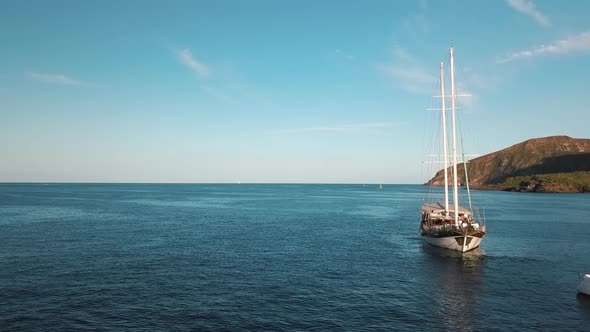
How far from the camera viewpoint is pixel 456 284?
142ft

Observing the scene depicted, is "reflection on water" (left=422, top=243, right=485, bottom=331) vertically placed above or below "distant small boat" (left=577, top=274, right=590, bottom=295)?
below

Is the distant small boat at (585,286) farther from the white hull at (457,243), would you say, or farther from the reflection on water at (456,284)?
the white hull at (457,243)

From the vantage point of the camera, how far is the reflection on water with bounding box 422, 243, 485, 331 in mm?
32500

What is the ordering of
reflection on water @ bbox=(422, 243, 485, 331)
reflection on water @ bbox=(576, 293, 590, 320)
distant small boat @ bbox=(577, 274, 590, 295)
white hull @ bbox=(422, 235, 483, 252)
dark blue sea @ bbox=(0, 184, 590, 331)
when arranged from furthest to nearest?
white hull @ bbox=(422, 235, 483, 252), distant small boat @ bbox=(577, 274, 590, 295), reflection on water @ bbox=(576, 293, 590, 320), reflection on water @ bbox=(422, 243, 485, 331), dark blue sea @ bbox=(0, 184, 590, 331)

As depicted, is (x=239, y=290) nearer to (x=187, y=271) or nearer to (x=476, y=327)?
(x=187, y=271)

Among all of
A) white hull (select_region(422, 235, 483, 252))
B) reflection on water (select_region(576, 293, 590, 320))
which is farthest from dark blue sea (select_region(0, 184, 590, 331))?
white hull (select_region(422, 235, 483, 252))

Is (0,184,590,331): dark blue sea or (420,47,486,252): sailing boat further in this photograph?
(420,47,486,252): sailing boat

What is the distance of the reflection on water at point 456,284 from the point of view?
107 ft

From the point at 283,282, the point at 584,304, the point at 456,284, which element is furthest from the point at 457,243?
the point at 283,282

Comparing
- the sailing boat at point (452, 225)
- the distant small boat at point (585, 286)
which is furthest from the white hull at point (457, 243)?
the distant small boat at point (585, 286)

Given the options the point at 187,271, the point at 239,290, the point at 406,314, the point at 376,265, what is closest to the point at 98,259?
the point at 187,271

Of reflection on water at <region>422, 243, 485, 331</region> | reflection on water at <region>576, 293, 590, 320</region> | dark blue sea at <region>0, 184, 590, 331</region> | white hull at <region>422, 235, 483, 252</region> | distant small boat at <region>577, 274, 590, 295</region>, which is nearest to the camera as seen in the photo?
dark blue sea at <region>0, 184, 590, 331</region>

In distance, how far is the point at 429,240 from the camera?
6662 cm

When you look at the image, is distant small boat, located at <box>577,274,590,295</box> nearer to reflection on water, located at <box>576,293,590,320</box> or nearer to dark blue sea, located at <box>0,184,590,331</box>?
reflection on water, located at <box>576,293,590,320</box>
